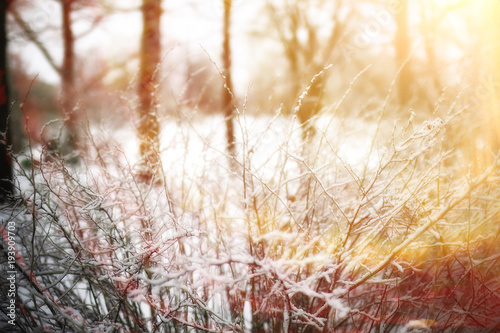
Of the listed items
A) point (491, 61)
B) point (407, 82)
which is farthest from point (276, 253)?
point (407, 82)

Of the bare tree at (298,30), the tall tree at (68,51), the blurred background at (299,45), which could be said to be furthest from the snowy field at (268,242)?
the bare tree at (298,30)

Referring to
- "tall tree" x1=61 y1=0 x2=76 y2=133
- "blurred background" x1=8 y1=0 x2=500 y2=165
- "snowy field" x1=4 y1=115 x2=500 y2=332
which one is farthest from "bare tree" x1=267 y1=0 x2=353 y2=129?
"snowy field" x1=4 y1=115 x2=500 y2=332

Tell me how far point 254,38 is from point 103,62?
12.6ft

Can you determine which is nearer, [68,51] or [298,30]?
[68,51]

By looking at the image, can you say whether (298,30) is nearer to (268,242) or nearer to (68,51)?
(68,51)

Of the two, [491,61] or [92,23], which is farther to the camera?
[92,23]

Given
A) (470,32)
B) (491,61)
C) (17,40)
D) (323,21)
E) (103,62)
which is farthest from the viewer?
(103,62)

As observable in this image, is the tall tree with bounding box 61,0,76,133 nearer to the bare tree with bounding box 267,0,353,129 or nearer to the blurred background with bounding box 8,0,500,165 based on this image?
the blurred background with bounding box 8,0,500,165

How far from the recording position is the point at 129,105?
9.86ft

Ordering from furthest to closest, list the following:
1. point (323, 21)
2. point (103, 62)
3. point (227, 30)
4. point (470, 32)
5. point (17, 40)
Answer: point (103, 62), point (323, 21), point (227, 30), point (17, 40), point (470, 32)

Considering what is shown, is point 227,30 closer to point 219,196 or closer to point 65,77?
point 65,77

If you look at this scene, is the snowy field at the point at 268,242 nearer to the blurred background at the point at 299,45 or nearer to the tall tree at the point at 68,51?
the blurred background at the point at 299,45

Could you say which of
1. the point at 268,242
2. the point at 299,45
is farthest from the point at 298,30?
the point at 268,242

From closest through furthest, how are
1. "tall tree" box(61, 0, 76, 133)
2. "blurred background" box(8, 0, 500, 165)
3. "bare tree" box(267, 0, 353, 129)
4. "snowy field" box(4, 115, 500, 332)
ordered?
"snowy field" box(4, 115, 500, 332) < "blurred background" box(8, 0, 500, 165) < "tall tree" box(61, 0, 76, 133) < "bare tree" box(267, 0, 353, 129)
